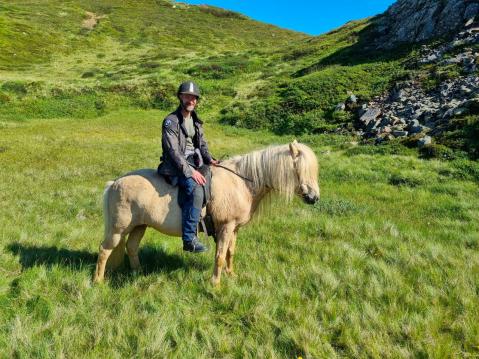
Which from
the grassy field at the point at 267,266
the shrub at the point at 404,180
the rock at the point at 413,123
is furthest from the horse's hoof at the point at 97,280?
the rock at the point at 413,123

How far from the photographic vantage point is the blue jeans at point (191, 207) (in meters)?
5.80

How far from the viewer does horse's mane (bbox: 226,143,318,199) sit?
5.86 metres

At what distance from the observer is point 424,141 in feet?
56.7

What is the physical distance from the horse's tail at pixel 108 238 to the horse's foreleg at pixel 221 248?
1.65 m

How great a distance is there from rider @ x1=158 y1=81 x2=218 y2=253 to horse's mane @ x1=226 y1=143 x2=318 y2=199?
0.88 metres

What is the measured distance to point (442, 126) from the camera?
18.0m

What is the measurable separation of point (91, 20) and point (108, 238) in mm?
107434

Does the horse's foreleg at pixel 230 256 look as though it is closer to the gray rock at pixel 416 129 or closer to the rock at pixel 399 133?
the rock at pixel 399 133

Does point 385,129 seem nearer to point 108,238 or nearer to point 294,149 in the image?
point 294,149

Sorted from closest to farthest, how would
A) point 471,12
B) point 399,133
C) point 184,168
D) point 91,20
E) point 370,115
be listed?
1. point 184,168
2. point 399,133
3. point 370,115
4. point 471,12
5. point 91,20

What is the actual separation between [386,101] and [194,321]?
24669 millimetres

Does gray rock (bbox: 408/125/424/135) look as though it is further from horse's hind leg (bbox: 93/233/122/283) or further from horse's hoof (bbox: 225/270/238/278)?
horse's hind leg (bbox: 93/233/122/283)

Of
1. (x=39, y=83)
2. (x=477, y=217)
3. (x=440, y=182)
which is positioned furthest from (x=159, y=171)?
(x=39, y=83)

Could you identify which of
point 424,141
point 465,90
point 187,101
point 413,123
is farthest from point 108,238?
point 465,90
